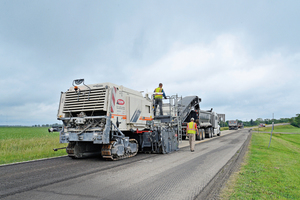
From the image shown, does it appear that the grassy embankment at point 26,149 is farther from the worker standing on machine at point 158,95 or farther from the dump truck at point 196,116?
the dump truck at point 196,116

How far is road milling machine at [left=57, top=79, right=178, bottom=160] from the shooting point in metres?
8.53

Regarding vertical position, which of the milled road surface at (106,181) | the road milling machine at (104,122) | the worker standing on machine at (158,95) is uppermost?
the worker standing on machine at (158,95)

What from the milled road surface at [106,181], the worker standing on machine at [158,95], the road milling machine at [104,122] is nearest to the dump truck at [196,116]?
the worker standing on machine at [158,95]

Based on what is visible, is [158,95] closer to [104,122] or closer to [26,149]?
[104,122]

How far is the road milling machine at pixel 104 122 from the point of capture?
853cm

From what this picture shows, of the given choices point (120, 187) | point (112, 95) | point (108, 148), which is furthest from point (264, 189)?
point (112, 95)

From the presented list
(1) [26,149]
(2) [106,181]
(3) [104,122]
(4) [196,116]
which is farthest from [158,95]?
(4) [196,116]

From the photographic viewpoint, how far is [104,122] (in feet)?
28.3

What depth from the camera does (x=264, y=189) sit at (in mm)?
4762

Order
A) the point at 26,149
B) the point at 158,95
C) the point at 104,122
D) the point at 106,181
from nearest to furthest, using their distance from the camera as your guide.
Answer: the point at 106,181
the point at 104,122
the point at 26,149
the point at 158,95

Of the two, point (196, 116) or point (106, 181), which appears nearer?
point (106, 181)

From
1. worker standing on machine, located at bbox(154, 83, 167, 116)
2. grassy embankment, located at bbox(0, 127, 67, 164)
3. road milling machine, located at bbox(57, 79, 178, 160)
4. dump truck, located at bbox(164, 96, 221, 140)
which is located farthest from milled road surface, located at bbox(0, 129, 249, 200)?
dump truck, located at bbox(164, 96, 221, 140)

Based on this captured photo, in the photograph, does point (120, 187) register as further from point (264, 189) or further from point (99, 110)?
point (99, 110)

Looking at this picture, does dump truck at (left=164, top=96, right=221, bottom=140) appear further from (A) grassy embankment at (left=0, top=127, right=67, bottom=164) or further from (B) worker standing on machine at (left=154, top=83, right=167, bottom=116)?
(A) grassy embankment at (left=0, top=127, right=67, bottom=164)
